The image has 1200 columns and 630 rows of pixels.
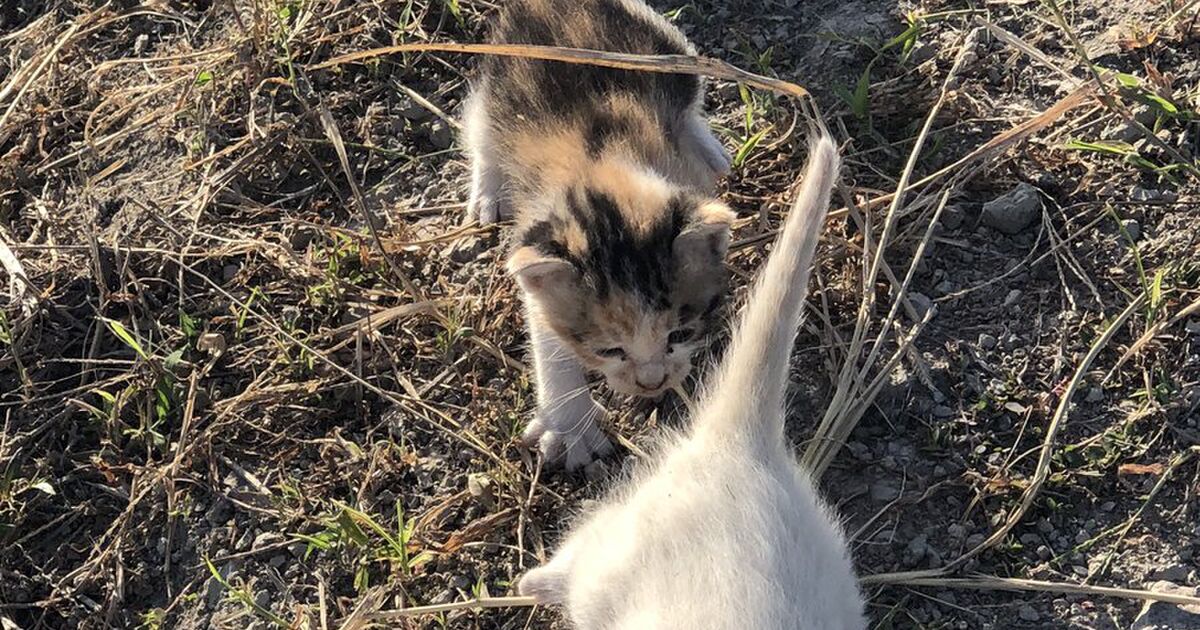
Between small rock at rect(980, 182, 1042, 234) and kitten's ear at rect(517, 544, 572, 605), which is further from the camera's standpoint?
small rock at rect(980, 182, 1042, 234)

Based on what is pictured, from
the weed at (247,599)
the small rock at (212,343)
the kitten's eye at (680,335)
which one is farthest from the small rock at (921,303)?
the small rock at (212,343)

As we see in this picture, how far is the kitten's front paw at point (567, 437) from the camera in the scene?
9.85ft

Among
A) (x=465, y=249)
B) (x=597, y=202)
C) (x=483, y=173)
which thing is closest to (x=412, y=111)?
(x=483, y=173)

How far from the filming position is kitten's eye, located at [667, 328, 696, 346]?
9.22ft

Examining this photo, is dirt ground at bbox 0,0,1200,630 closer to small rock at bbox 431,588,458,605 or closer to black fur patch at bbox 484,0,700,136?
small rock at bbox 431,588,458,605

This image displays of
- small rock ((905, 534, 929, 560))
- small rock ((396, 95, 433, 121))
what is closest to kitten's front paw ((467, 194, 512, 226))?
small rock ((396, 95, 433, 121))

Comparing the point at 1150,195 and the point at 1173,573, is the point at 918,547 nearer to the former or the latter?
the point at 1173,573

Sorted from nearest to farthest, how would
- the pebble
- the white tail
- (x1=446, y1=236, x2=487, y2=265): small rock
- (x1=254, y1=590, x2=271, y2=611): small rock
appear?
1. the white tail
2. (x1=254, y1=590, x2=271, y2=611): small rock
3. the pebble
4. (x1=446, y1=236, x2=487, y2=265): small rock

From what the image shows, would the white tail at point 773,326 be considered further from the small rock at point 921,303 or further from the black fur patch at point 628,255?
the small rock at point 921,303

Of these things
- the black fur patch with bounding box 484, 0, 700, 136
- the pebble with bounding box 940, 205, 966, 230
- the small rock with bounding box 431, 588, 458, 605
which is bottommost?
the small rock with bounding box 431, 588, 458, 605

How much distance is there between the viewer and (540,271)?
8.82 feet

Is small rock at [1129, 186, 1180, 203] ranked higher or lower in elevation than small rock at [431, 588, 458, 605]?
higher

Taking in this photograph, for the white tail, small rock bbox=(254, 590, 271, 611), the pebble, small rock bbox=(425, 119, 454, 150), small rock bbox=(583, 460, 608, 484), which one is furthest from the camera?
small rock bbox=(425, 119, 454, 150)

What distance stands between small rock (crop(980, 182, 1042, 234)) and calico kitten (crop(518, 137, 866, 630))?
121 cm
